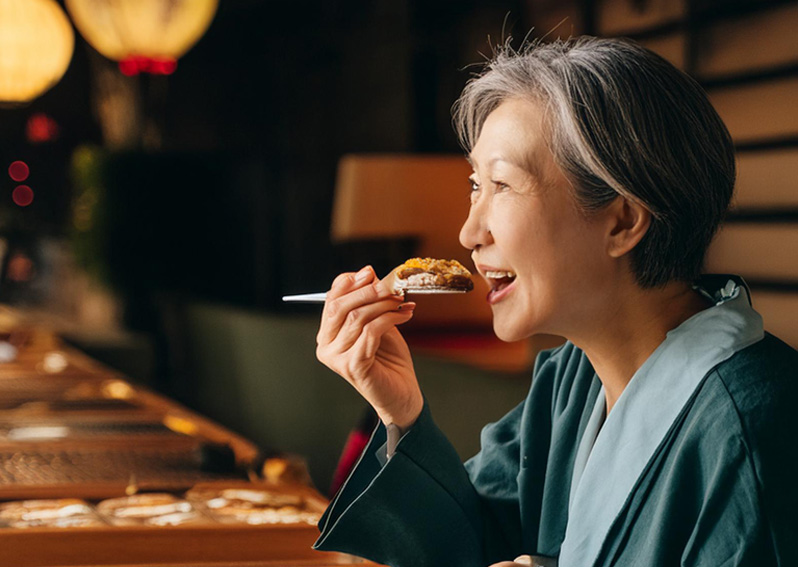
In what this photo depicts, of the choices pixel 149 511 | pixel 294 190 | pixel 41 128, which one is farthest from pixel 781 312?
pixel 41 128

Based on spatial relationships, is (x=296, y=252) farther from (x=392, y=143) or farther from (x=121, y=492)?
(x=121, y=492)

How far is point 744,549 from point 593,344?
1.08ft

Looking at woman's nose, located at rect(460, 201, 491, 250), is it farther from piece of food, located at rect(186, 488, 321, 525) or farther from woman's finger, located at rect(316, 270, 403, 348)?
piece of food, located at rect(186, 488, 321, 525)

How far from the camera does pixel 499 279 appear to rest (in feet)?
3.98

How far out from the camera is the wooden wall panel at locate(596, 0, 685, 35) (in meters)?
4.32

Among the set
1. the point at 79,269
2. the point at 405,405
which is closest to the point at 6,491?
the point at 405,405

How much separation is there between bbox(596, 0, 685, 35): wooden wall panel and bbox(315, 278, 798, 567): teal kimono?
3.22 meters

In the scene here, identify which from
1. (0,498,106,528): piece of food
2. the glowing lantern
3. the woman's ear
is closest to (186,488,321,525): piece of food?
(0,498,106,528): piece of food

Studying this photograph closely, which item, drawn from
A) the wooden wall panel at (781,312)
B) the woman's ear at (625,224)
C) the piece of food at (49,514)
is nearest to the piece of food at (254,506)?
the piece of food at (49,514)

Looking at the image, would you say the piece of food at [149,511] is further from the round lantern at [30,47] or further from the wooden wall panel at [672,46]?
the round lantern at [30,47]

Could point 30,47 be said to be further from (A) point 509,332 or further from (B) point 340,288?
(A) point 509,332

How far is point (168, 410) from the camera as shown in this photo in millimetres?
3248

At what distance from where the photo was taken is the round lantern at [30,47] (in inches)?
185

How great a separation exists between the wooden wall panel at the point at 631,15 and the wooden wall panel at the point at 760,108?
0.39 meters
